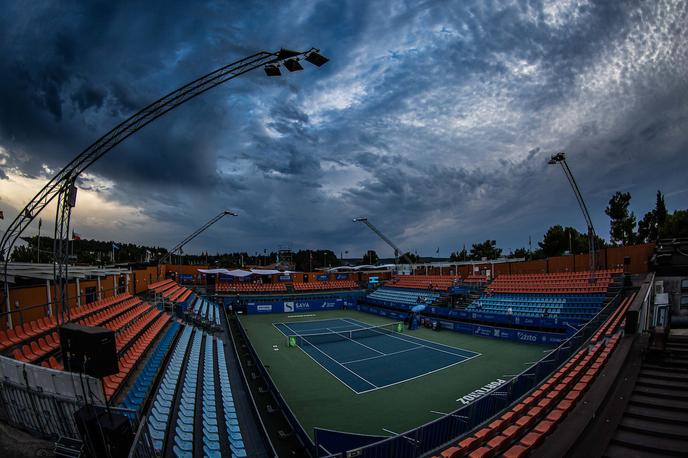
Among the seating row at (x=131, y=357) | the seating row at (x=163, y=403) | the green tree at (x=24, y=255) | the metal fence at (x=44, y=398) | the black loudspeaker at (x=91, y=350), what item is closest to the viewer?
the black loudspeaker at (x=91, y=350)

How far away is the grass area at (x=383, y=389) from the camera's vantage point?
12.1m

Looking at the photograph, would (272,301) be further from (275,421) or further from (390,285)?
(275,421)

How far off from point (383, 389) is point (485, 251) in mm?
104961

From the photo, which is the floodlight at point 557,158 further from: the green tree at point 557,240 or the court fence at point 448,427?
the green tree at point 557,240

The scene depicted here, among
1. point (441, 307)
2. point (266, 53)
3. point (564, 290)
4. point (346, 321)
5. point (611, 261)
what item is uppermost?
point (266, 53)

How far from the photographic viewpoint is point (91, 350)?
510cm

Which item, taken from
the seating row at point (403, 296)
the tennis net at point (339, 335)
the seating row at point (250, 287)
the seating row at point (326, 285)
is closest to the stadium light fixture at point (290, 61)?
the tennis net at point (339, 335)

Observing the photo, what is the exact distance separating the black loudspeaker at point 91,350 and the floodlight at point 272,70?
8.47m

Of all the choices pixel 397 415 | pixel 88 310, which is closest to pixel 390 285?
pixel 397 415

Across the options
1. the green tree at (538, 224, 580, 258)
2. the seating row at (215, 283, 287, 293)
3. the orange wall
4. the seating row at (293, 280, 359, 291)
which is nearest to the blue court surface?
the orange wall

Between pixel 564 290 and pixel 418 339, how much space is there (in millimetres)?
14290

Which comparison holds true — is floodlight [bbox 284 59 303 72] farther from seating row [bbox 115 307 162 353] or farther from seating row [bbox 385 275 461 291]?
seating row [bbox 385 275 461 291]

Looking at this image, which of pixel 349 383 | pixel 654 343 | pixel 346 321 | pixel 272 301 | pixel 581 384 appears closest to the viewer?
pixel 581 384

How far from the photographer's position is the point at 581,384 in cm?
824
